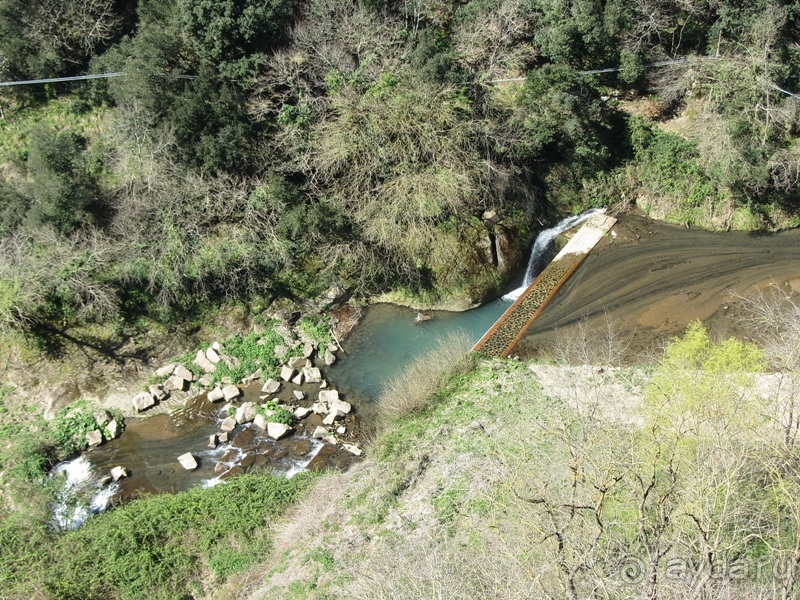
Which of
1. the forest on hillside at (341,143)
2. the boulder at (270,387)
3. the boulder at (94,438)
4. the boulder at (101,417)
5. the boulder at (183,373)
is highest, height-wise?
the forest on hillside at (341,143)

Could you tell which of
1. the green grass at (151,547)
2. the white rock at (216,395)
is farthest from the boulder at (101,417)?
the green grass at (151,547)

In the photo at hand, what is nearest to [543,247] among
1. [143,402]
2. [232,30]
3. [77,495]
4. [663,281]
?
[663,281]

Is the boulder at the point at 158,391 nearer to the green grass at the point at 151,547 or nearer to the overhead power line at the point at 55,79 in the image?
the green grass at the point at 151,547

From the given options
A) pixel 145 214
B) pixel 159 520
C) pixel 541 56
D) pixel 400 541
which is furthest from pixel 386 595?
pixel 541 56

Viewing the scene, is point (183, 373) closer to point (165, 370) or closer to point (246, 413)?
point (165, 370)

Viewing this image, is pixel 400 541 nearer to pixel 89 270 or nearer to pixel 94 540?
pixel 94 540

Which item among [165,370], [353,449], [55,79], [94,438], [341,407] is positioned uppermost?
[55,79]
